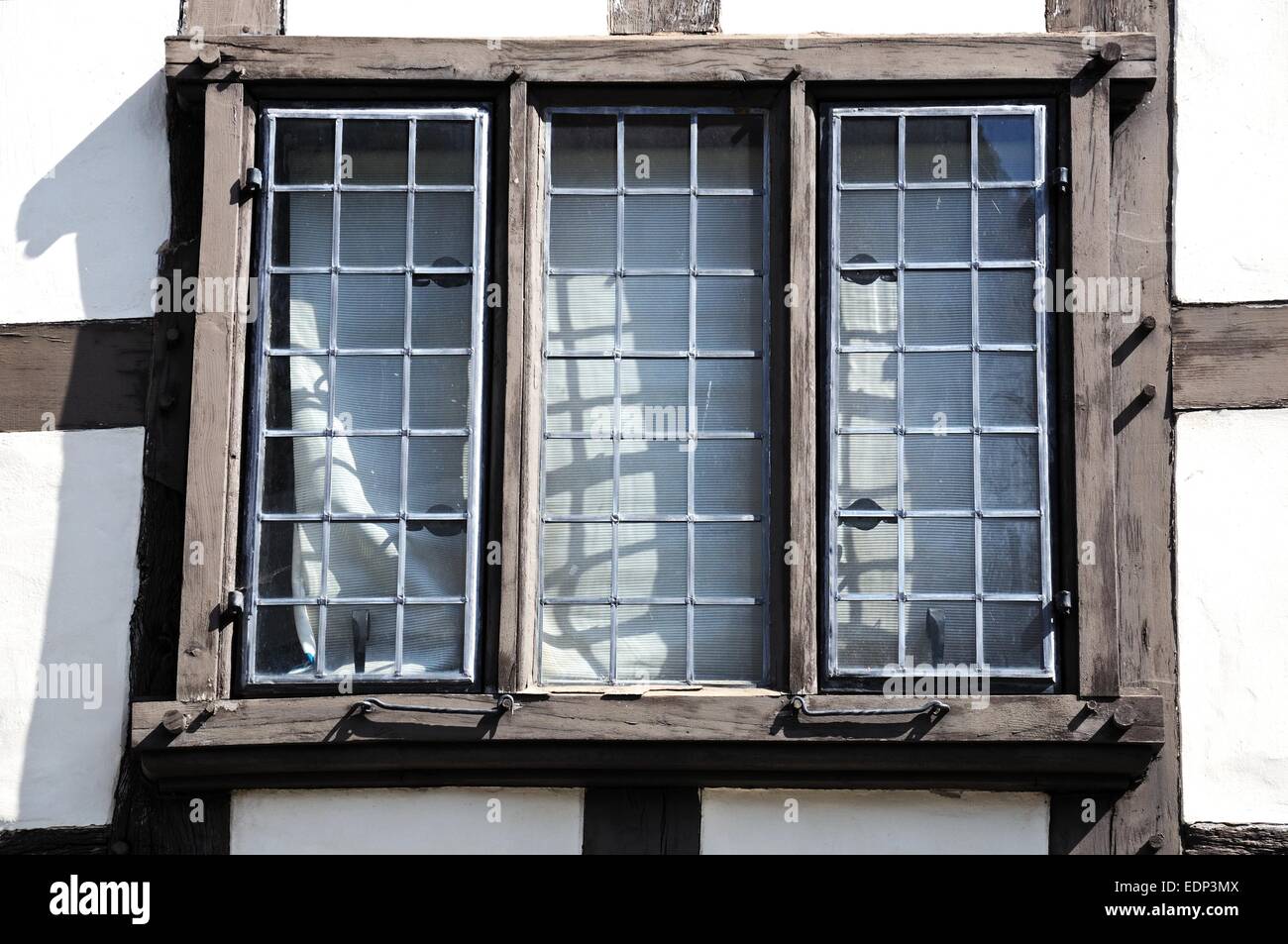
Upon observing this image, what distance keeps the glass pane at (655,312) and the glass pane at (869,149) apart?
541 millimetres

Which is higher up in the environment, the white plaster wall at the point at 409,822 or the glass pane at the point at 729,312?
the glass pane at the point at 729,312

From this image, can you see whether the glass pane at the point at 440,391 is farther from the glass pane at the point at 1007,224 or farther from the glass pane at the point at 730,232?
the glass pane at the point at 1007,224

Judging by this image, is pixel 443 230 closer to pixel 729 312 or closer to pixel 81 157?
pixel 729 312

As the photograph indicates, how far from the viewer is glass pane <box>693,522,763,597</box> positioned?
433 centimetres

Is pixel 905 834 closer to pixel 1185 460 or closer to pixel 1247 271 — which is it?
pixel 1185 460

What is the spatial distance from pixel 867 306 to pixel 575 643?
1.18m

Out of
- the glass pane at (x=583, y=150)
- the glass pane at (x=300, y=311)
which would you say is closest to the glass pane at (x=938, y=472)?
the glass pane at (x=583, y=150)

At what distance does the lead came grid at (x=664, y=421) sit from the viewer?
4.31 meters

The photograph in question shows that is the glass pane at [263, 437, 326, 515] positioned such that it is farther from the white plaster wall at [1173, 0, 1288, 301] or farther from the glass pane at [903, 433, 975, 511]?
the white plaster wall at [1173, 0, 1288, 301]

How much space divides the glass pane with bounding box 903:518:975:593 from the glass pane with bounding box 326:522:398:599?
1329mm

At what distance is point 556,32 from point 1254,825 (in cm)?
276

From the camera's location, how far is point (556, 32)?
4.53 m

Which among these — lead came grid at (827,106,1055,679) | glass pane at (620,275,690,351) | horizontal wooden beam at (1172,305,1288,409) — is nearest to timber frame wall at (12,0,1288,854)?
horizontal wooden beam at (1172,305,1288,409)

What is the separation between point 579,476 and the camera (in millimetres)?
4387
